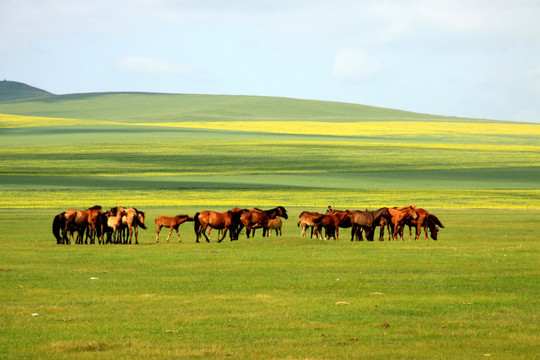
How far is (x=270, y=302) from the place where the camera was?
17797 millimetres

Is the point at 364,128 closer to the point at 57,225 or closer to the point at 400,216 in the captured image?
the point at 400,216

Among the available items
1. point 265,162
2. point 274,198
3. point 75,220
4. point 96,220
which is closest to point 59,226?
point 75,220

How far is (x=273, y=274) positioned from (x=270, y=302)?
5.13 metres

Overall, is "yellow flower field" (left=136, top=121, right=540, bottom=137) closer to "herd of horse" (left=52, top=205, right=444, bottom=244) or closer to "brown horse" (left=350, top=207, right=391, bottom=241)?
"herd of horse" (left=52, top=205, right=444, bottom=244)

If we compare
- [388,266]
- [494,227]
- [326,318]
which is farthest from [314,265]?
[494,227]

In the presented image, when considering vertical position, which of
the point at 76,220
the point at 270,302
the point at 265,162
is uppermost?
the point at 265,162

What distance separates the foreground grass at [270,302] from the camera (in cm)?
1351

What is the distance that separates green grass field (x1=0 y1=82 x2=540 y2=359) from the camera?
45.6ft

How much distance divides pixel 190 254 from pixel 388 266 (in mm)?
7582

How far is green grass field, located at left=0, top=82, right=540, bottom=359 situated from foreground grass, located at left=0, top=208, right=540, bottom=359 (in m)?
0.06

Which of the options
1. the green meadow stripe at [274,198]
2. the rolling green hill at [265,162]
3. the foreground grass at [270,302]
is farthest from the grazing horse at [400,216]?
the rolling green hill at [265,162]

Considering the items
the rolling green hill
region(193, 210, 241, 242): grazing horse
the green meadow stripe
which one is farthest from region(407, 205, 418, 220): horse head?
the rolling green hill

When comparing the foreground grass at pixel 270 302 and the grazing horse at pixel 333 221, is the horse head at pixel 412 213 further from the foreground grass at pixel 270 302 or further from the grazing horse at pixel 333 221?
the foreground grass at pixel 270 302

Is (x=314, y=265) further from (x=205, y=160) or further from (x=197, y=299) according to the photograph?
(x=205, y=160)
